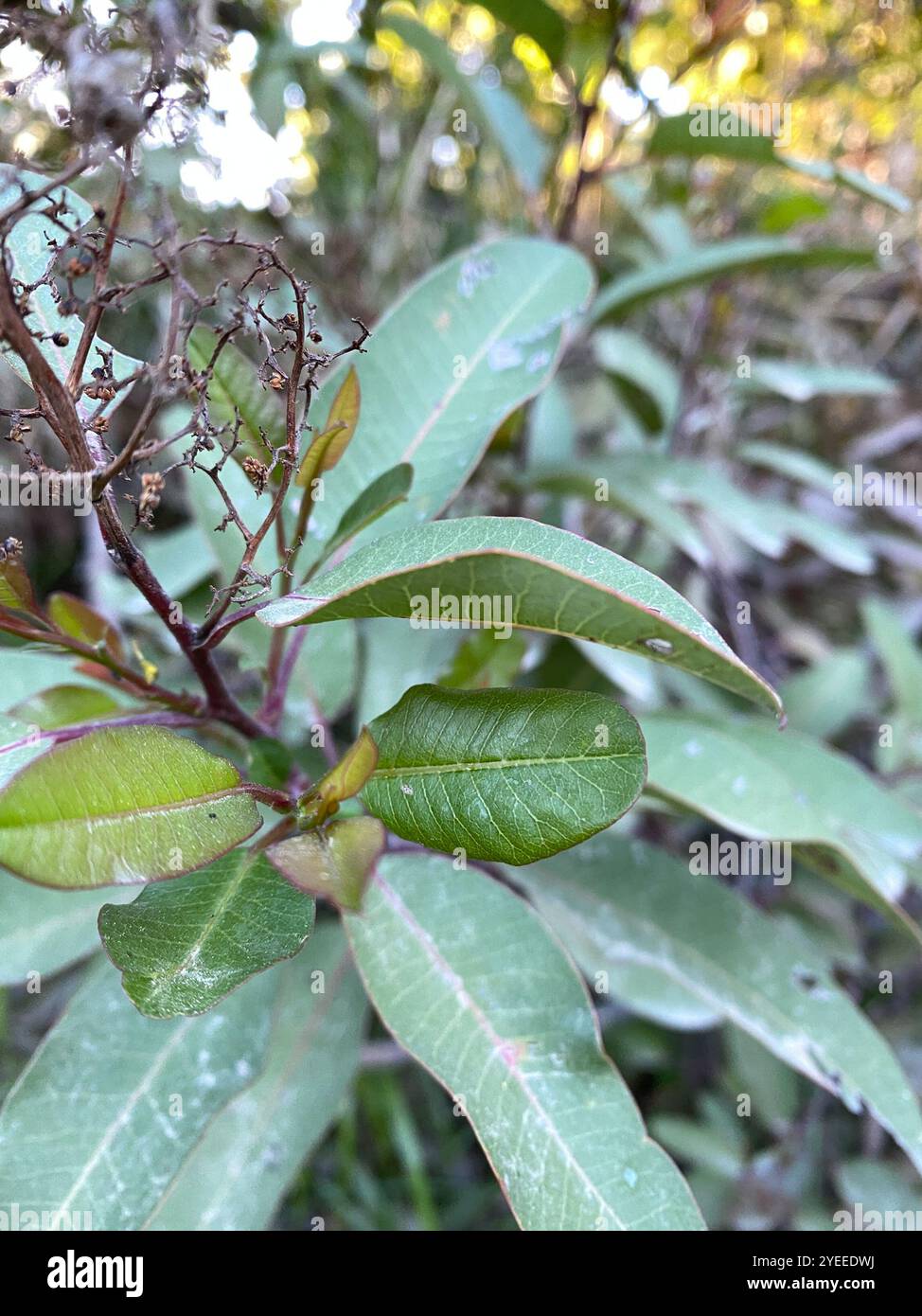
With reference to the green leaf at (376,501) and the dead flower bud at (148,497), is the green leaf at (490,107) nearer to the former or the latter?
the green leaf at (376,501)

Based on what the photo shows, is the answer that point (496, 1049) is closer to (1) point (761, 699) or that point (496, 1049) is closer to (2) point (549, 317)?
(1) point (761, 699)

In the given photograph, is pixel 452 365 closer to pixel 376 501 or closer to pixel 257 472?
pixel 376 501

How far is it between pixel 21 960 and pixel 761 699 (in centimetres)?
80

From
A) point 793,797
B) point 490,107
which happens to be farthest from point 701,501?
point 490,107

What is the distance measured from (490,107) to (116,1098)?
4.59 feet

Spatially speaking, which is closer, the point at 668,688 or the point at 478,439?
the point at 478,439

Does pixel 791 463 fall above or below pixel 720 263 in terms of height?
below

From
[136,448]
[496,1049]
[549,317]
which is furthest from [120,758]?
[549,317]

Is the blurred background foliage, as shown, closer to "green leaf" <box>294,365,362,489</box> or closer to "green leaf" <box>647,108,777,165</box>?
"green leaf" <box>647,108,777,165</box>

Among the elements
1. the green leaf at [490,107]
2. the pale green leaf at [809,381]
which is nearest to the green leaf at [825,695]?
the pale green leaf at [809,381]

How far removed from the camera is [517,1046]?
0.76 m

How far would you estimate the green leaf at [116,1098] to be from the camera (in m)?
0.77

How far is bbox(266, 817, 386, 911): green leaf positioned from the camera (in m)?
0.53

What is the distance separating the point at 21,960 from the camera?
938 mm
